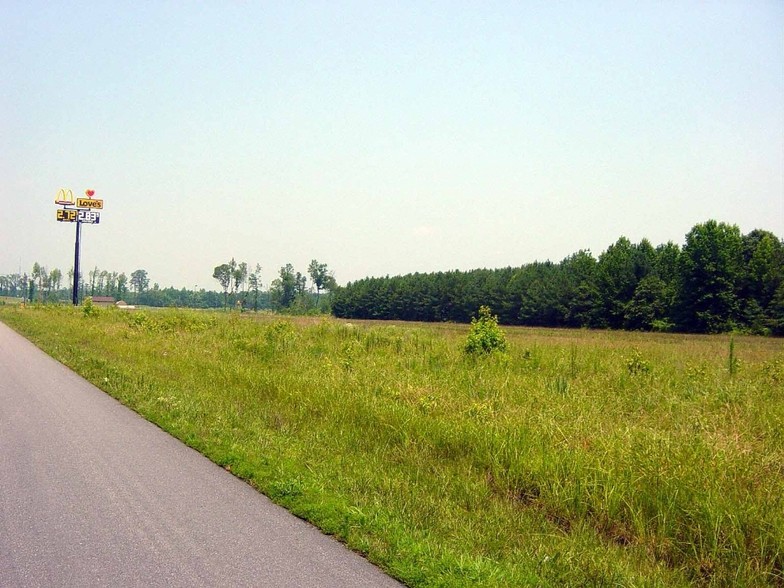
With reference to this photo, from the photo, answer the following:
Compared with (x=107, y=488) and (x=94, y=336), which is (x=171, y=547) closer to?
(x=107, y=488)

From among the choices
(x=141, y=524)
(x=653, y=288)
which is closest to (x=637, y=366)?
(x=141, y=524)

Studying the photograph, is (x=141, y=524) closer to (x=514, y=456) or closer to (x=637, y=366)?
(x=514, y=456)

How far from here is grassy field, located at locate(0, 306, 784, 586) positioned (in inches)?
197

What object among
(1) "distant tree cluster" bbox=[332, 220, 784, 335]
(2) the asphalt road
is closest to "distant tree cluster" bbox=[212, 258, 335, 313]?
(1) "distant tree cluster" bbox=[332, 220, 784, 335]

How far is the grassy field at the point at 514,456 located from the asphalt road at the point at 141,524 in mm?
346

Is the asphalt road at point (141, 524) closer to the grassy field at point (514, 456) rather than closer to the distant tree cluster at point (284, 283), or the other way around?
the grassy field at point (514, 456)

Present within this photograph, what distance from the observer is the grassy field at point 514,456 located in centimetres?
501

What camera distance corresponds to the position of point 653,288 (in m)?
68.7

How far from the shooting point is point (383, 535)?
16.9 ft

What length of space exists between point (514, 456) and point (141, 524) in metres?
4.27

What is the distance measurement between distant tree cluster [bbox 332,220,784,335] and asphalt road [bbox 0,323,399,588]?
5864 cm

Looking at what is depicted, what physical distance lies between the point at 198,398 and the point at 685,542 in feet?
29.6

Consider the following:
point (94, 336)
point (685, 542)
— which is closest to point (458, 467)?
point (685, 542)

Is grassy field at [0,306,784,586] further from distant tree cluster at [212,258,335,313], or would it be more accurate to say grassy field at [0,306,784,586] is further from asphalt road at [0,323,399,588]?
distant tree cluster at [212,258,335,313]
